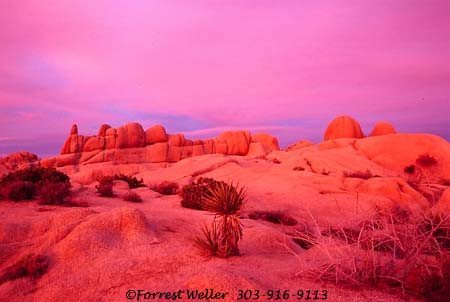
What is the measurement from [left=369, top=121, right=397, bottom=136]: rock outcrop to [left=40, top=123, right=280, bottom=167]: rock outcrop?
51.9 ft

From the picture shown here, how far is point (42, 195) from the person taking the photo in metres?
11.4

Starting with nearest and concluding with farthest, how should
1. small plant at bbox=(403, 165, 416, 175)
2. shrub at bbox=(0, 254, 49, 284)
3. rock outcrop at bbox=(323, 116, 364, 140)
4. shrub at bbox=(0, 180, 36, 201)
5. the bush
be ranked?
1. shrub at bbox=(0, 254, 49, 284)
2. shrub at bbox=(0, 180, 36, 201)
3. the bush
4. small plant at bbox=(403, 165, 416, 175)
5. rock outcrop at bbox=(323, 116, 364, 140)

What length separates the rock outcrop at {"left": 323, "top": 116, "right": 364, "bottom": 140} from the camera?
46.8 metres

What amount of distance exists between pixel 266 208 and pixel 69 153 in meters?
36.1

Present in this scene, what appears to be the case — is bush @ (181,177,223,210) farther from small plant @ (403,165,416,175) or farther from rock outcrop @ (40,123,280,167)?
rock outcrop @ (40,123,280,167)

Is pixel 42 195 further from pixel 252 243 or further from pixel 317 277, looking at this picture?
pixel 317 277

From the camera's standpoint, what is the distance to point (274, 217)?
13.9 metres

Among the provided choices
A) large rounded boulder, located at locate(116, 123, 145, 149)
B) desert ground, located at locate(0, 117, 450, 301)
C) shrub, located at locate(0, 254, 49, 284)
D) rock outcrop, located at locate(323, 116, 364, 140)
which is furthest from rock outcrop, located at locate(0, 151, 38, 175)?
shrub, located at locate(0, 254, 49, 284)

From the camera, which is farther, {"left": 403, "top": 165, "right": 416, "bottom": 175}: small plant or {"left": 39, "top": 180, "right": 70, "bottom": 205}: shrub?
{"left": 403, "top": 165, "right": 416, "bottom": 175}: small plant

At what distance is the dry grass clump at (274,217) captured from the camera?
13.4m

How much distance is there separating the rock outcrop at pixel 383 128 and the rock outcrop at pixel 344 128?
7.15 feet

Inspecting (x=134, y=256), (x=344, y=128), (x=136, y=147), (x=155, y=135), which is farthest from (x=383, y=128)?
(x=134, y=256)

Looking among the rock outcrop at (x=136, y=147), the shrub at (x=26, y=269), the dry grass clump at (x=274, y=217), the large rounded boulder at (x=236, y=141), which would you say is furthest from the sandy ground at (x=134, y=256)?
the large rounded boulder at (x=236, y=141)

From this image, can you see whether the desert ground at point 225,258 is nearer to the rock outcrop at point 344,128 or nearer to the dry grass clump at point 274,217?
the dry grass clump at point 274,217
